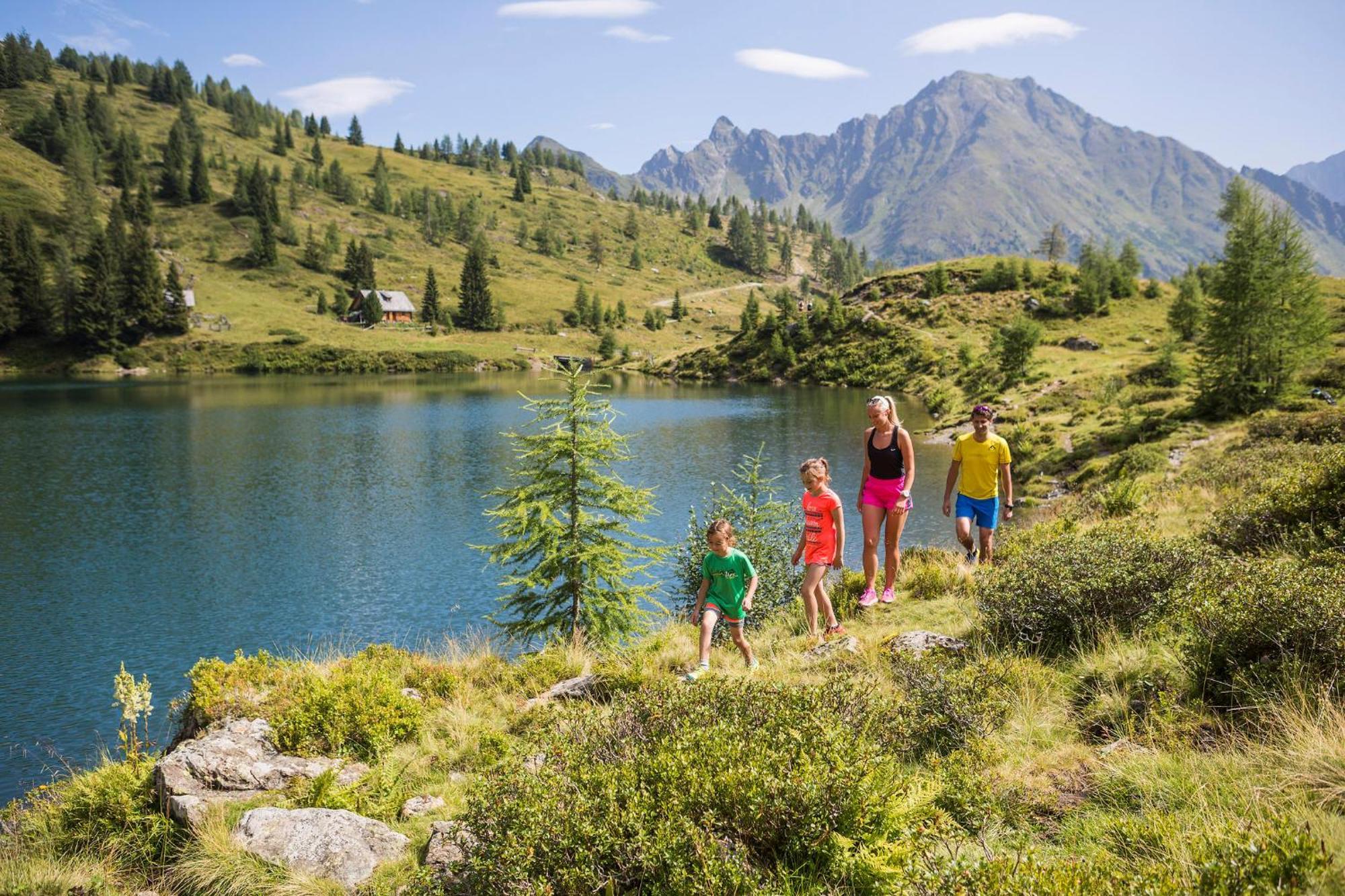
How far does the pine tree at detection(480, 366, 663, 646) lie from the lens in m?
17.5

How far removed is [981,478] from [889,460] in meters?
2.39

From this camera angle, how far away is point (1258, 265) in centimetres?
3475

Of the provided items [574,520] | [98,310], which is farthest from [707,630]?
[98,310]

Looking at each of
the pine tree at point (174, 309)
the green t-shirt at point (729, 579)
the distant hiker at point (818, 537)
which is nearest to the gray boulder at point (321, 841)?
the green t-shirt at point (729, 579)

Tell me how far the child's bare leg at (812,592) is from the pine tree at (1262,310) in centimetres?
3665

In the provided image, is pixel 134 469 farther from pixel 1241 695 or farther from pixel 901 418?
pixel 901 418

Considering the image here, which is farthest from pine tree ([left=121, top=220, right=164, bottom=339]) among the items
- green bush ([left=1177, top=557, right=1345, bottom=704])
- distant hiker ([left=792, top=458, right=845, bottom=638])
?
green bush ([left=1177, top=557, right=1345, bottom=704])

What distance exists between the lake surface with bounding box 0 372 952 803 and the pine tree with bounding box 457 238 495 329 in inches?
3155

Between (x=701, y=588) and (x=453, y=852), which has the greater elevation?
(x=701, y=588)

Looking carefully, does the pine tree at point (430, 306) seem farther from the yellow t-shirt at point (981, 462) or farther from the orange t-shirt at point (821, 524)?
the orange t-shirt at point (821, 524)

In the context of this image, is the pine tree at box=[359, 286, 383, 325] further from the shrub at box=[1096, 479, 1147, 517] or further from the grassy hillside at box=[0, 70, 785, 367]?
the shrub at box=[1096, 479, 1147, 517]

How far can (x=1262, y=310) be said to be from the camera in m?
34.8

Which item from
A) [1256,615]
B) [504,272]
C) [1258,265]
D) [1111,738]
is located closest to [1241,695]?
[1256,615]

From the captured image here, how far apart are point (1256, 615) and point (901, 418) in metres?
64.6
